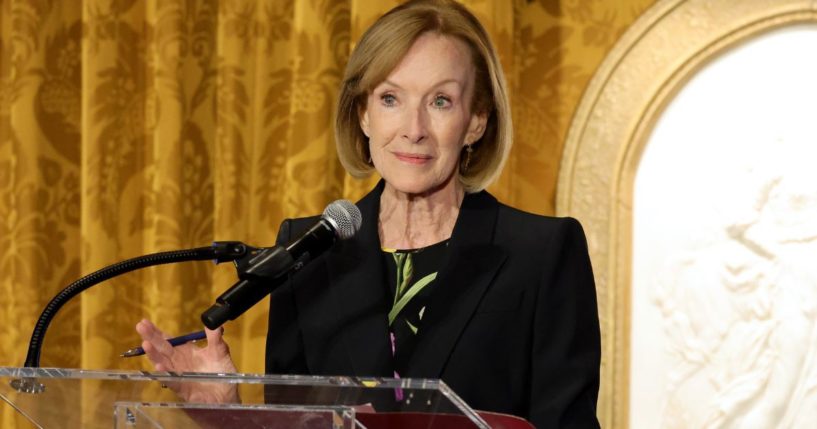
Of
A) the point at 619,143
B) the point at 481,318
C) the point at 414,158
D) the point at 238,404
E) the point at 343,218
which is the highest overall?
Answer: the point at 619,143

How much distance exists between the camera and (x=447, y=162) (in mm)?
1946

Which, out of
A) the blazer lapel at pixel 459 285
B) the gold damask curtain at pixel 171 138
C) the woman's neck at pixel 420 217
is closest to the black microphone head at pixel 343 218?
the blazer lapel at pixel 459 285

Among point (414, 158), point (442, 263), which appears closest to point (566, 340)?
point (442, 263)

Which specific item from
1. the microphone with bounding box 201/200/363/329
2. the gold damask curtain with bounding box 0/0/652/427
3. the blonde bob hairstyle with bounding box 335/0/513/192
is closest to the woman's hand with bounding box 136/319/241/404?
the microphone with bounding box 201/200/363/329

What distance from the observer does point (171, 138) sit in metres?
3.04

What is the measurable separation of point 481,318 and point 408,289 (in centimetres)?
16

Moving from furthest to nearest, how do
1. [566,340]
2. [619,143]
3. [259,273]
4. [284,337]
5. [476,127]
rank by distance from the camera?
[619,143] < [476,127] < [284,337] < [566,340] < [259,273]

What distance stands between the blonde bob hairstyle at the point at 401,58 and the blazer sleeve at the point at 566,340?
0.20m

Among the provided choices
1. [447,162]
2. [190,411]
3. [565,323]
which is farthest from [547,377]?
[190,411]

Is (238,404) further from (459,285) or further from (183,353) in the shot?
(459,285)

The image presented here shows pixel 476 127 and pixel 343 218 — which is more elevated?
pixel 476 127

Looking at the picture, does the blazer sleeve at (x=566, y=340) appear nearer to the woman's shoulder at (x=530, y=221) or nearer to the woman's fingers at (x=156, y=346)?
the woman's shoulder at (x=530, y=221)

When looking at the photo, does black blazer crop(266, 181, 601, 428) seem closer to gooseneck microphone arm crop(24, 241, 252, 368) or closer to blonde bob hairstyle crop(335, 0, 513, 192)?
blonde bob hairstyle crop(335, 0, 513, 192)

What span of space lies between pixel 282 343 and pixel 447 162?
41cm
